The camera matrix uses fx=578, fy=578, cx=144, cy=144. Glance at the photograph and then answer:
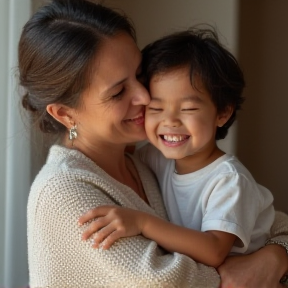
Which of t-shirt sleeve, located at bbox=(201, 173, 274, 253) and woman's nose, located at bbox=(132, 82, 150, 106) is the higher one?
woman's nose, located at bbox=(132, 82, 150, 106)

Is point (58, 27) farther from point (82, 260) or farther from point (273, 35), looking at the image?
point (273, 35)

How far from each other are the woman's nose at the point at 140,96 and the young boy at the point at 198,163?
3 centimetres

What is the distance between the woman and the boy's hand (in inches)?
0.7

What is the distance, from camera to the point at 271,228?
1.58 m

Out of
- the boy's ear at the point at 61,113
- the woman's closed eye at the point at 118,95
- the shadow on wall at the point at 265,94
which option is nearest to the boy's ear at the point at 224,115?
the woman's closed eye at the point at 118,95

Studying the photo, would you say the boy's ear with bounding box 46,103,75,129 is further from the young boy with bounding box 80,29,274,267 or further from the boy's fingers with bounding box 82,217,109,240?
the boy's fingers with bounding box 82,217,109,240

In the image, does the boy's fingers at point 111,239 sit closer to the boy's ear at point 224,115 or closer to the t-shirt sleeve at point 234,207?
the t-shirt sleeve at point 234,207

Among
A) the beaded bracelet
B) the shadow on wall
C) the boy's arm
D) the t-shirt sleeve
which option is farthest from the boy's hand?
Result: the shadow on wall

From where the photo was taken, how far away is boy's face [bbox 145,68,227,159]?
1405 mm

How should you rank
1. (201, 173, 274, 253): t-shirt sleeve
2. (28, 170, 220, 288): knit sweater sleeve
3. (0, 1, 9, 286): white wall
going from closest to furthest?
1. (28, 170, 220, 288): knit sweater sleeve
2. (201, 173, 274, 253): t-shirt sleeve
3. (0, 1, 9, 286): white wall

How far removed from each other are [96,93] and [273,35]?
1224 millimetres

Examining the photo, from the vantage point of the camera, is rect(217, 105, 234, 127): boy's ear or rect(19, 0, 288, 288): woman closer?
rect(19, 0, 288, 288): woman

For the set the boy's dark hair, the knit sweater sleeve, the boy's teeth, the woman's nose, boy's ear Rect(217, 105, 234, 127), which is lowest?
the knit sweater sleeve

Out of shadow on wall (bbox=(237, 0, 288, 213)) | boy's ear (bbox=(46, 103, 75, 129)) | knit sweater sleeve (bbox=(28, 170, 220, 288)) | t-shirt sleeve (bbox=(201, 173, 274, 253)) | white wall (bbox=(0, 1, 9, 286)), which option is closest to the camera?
knit sweater sleeve (bbox=(28, 170, 220, 288))
